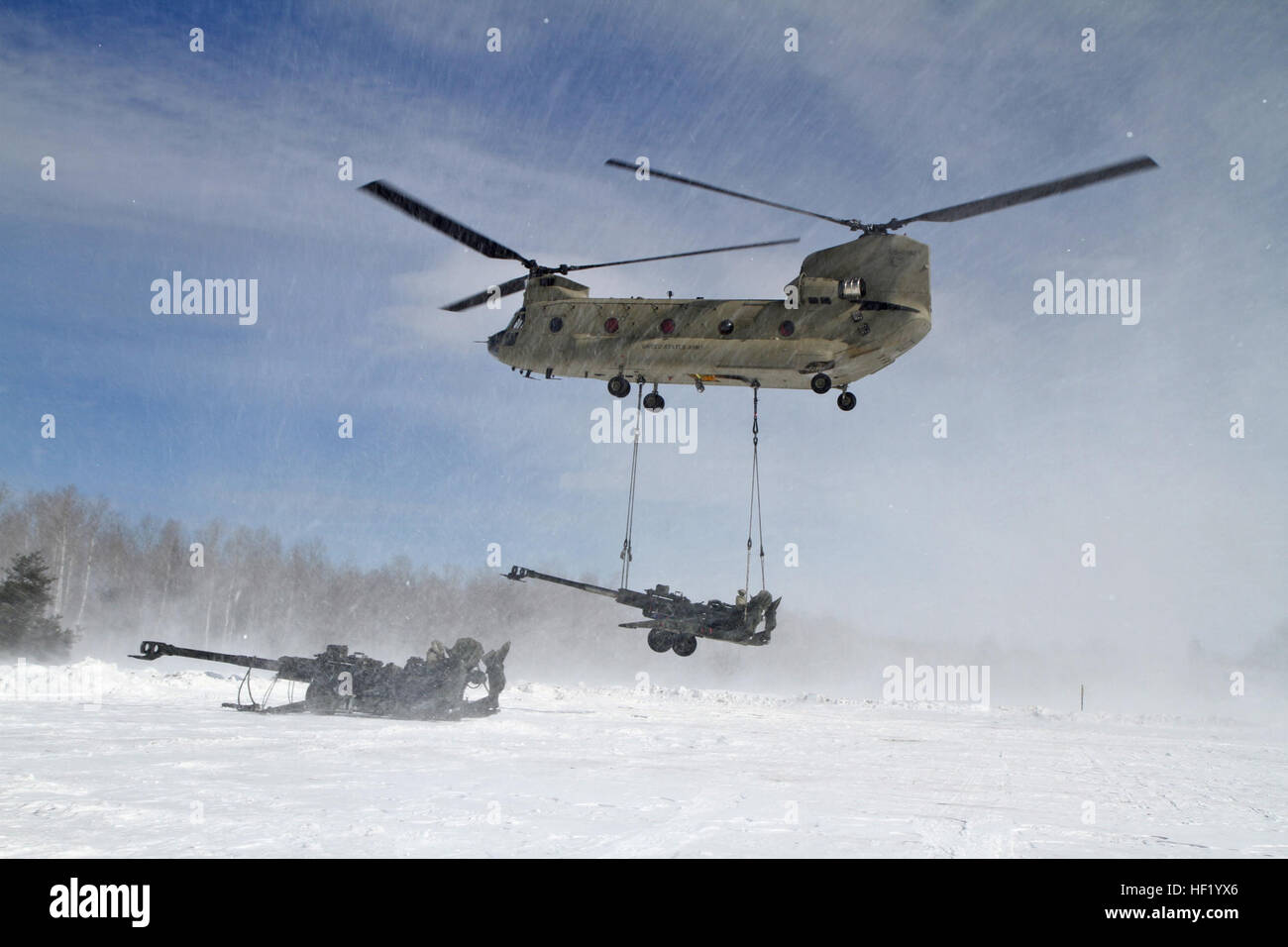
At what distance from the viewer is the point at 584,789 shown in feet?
39.4

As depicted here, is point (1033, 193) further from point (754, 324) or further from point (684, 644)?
point (684, 644)

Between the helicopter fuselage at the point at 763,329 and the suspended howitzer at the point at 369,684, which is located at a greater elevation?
the helicopter fuselage at the point at 763,329

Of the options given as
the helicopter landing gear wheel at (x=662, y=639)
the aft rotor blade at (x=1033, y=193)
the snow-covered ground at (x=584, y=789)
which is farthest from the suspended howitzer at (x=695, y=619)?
the aft rotor blade at (x=1033, y=193)

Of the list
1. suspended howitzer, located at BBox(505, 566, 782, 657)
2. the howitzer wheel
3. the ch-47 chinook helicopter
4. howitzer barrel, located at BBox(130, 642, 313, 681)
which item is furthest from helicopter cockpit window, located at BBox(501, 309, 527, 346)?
howitzer barrel, located at BBox(130, 642, 313, 681)

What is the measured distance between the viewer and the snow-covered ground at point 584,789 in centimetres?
870

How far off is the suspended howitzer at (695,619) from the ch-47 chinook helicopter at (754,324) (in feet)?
12.4

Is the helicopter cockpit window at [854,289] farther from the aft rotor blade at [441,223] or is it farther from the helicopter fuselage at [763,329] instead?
the aft rotor blade at [441,223]

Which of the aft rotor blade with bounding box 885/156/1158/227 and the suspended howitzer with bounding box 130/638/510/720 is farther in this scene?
the suspended howitzer with bounding box 130/638/510/720

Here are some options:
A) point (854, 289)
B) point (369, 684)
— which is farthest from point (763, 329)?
point (369, 684)

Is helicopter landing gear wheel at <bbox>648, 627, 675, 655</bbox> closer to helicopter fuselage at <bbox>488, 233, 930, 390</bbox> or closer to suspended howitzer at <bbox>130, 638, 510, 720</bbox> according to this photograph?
helicopter fuselage at <bbox>488, 233, 930, 390</bbox>

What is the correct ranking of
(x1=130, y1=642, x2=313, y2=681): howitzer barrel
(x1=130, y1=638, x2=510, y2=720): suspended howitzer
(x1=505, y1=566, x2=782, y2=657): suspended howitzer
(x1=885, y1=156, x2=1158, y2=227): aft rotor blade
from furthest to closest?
(x1=130, y1=638, x2=510, y2=720): suspended howitzer → (x1=130, y1=642, x2=313, y2=681): howitzer barrel → (x1=505, y1=566, x2=782, y2=657): suspended howitzer → (x1=885, y1=156, x2=1158, y2=227): aft rotor blade

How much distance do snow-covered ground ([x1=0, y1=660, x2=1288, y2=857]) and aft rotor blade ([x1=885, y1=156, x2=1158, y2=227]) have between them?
9138 millimetres

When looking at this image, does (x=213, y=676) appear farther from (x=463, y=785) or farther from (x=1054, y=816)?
(x=1054, y=816)

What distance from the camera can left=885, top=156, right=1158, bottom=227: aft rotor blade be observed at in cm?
1413
